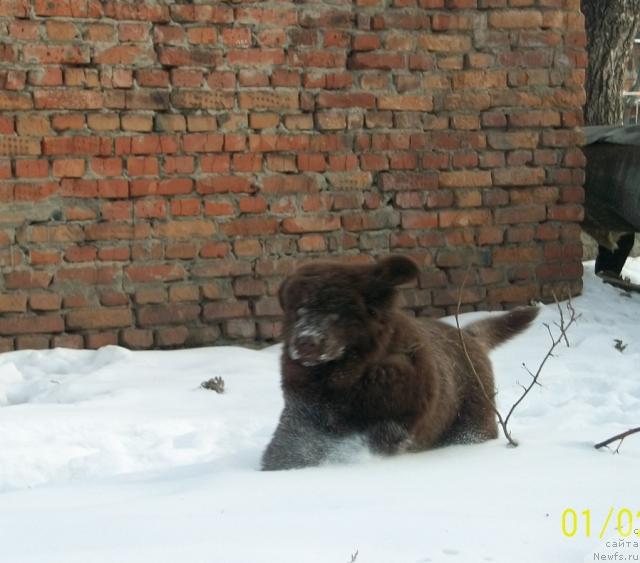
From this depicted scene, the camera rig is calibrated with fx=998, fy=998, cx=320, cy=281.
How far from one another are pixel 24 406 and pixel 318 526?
265 centimetres

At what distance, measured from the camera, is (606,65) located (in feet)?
31.1

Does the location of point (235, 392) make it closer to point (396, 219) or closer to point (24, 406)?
point (24, 406)

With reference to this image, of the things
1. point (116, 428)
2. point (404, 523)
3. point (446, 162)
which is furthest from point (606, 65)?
point (404, 523)

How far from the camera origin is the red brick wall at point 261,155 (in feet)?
19.4

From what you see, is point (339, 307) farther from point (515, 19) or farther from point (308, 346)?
point (515, 19)

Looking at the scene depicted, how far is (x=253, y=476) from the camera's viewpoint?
340 centimetres

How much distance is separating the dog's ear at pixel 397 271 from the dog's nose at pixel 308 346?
1.19 feet

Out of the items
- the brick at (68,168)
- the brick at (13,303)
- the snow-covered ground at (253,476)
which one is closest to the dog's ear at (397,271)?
the snow-covered ground at (253,476)

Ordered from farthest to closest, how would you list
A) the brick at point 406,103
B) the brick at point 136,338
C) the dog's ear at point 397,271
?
1. the brick at point 406,103
2. the brick at point 136,338
3. the dog's ear at point 397,271

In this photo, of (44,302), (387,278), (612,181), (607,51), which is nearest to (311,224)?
(44,302)

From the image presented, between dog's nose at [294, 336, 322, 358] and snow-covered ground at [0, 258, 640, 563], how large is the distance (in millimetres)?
420

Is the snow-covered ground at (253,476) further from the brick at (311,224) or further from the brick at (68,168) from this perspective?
the brick at (68,168)

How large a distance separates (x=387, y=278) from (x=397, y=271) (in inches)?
1.9

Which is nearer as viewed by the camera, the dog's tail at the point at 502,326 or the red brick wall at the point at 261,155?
the dog's tail at the point at 502,326
